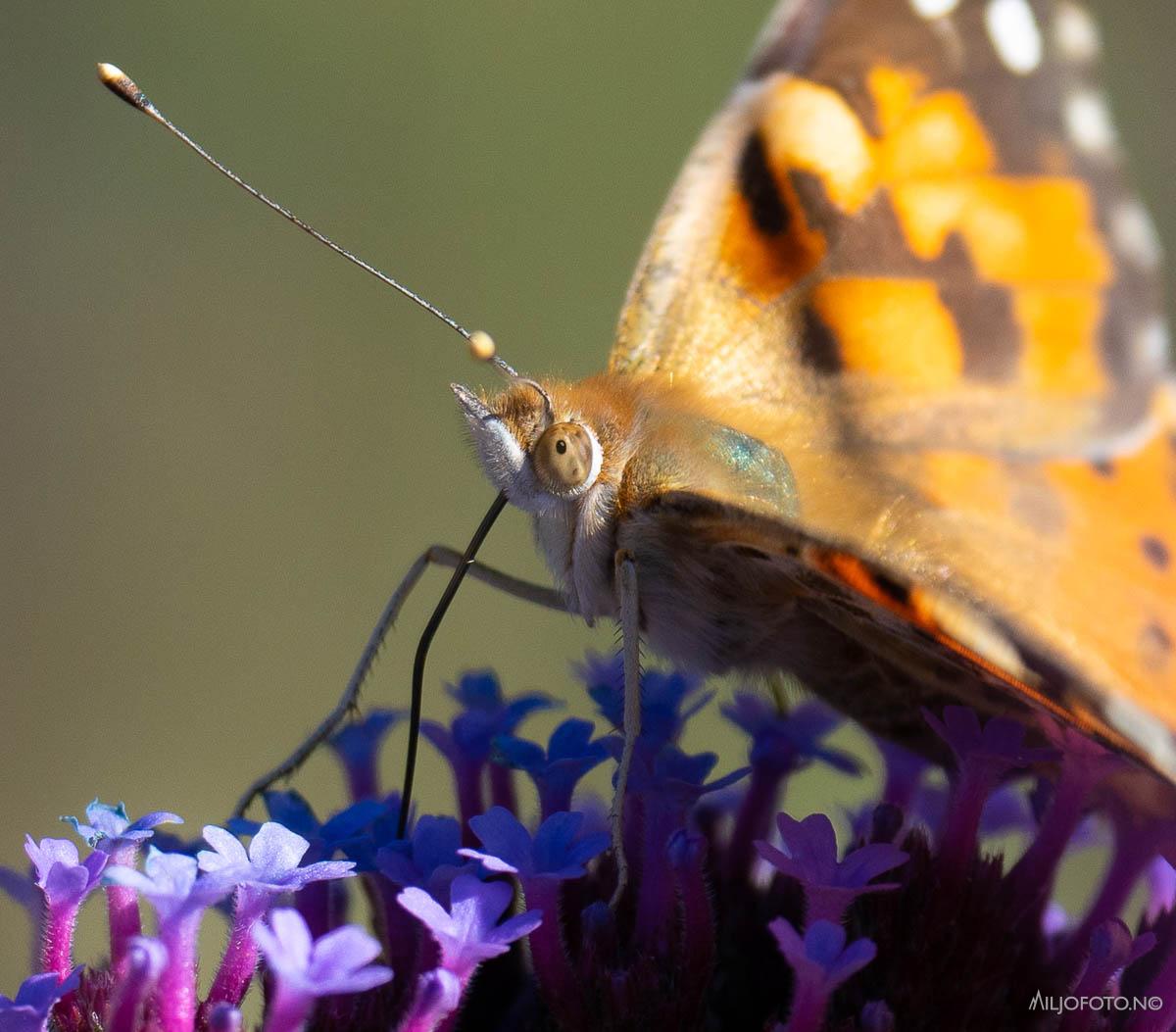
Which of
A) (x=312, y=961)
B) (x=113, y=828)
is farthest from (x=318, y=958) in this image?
(x=113, y=828)

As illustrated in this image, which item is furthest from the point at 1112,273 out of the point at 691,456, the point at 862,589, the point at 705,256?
the point at 862,589

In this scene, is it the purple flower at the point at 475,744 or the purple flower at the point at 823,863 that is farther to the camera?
the purple flower at the point at 475,744

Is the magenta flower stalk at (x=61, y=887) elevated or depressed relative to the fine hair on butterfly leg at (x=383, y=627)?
depressed

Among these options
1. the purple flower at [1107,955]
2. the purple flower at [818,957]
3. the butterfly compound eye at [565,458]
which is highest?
the butterfly compound eye at [565,458]

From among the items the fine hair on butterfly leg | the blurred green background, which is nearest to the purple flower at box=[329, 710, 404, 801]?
the fine hair on butterfly leg

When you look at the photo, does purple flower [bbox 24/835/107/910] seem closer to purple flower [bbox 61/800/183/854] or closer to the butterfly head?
purple flower [bbox 61/800/183/854]

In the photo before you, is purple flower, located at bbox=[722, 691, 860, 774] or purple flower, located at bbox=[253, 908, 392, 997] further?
purple flower, located at bbox=[722, 691, 860, 774]

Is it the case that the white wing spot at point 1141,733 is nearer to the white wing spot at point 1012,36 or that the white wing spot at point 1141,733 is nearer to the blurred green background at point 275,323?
the white wing spot at point 1012,36

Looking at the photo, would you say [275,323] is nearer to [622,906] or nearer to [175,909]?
[622,906]

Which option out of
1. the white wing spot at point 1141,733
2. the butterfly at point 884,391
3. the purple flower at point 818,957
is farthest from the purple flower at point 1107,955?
the white wing spot at point 1141,733
